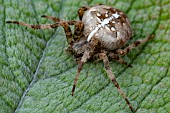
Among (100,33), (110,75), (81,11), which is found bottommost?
(110,75)

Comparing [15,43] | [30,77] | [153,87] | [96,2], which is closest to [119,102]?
[153,87]

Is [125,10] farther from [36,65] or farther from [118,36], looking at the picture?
[36,65]

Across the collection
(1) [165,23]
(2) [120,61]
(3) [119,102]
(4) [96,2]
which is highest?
(4) [96,2]

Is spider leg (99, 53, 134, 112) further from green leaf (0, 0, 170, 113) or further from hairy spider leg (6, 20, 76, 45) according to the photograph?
hairy spider leg (6, 20, 76, 45)

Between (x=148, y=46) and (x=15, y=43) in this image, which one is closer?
(x=15, y=43)

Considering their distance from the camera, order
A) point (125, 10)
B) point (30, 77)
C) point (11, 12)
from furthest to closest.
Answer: point (125, 10), point (11, 12), point (30, 77)

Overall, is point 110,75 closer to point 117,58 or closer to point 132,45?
point 117,58

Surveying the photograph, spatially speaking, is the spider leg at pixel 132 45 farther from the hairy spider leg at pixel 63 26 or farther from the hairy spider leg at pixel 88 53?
the hairy spider leg at pixel 63 26

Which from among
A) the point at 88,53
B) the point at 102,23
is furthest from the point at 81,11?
the point at 88,53
